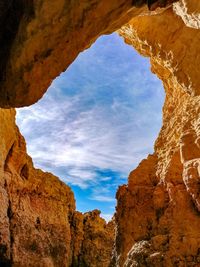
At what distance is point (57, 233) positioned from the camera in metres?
15.4

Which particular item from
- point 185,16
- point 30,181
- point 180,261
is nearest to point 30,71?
point 185,16

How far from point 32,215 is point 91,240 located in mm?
6440

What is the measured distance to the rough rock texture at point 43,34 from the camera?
14.0 ft

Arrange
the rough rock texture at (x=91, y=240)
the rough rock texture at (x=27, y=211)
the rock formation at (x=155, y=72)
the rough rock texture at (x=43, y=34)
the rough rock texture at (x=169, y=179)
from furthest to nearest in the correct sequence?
1. the rough rock texture at (x=91, y=240)
2. the rough rock texture at (x=27, y=211)
3. the rough rock texture at (x=169, y=179)
4. the rock formation at (x=155, y=72)
5. the rough rock texture at (x=43, y=34)

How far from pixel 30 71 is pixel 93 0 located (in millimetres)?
1377

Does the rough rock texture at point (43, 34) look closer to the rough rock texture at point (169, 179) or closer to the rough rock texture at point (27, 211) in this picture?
the rough rock texture at point (169, 179)

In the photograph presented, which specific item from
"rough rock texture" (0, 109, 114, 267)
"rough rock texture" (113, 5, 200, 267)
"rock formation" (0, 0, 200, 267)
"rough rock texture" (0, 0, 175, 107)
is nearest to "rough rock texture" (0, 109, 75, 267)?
"rough rock texture" (0, 109, 114, 267)

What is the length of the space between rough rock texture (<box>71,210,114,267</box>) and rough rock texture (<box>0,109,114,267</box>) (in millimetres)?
58

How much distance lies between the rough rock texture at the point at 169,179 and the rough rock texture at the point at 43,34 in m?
2.22

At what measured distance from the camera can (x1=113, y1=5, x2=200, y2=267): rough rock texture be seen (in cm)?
546

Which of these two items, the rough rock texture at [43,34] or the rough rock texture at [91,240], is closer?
the rough rock texture at [43,34]

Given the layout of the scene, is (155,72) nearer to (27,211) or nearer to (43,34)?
(43,34)

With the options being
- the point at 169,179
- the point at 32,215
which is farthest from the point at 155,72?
the point at 32,215

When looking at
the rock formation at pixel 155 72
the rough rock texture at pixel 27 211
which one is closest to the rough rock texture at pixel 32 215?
the rough rock texture at pixel 27 211
